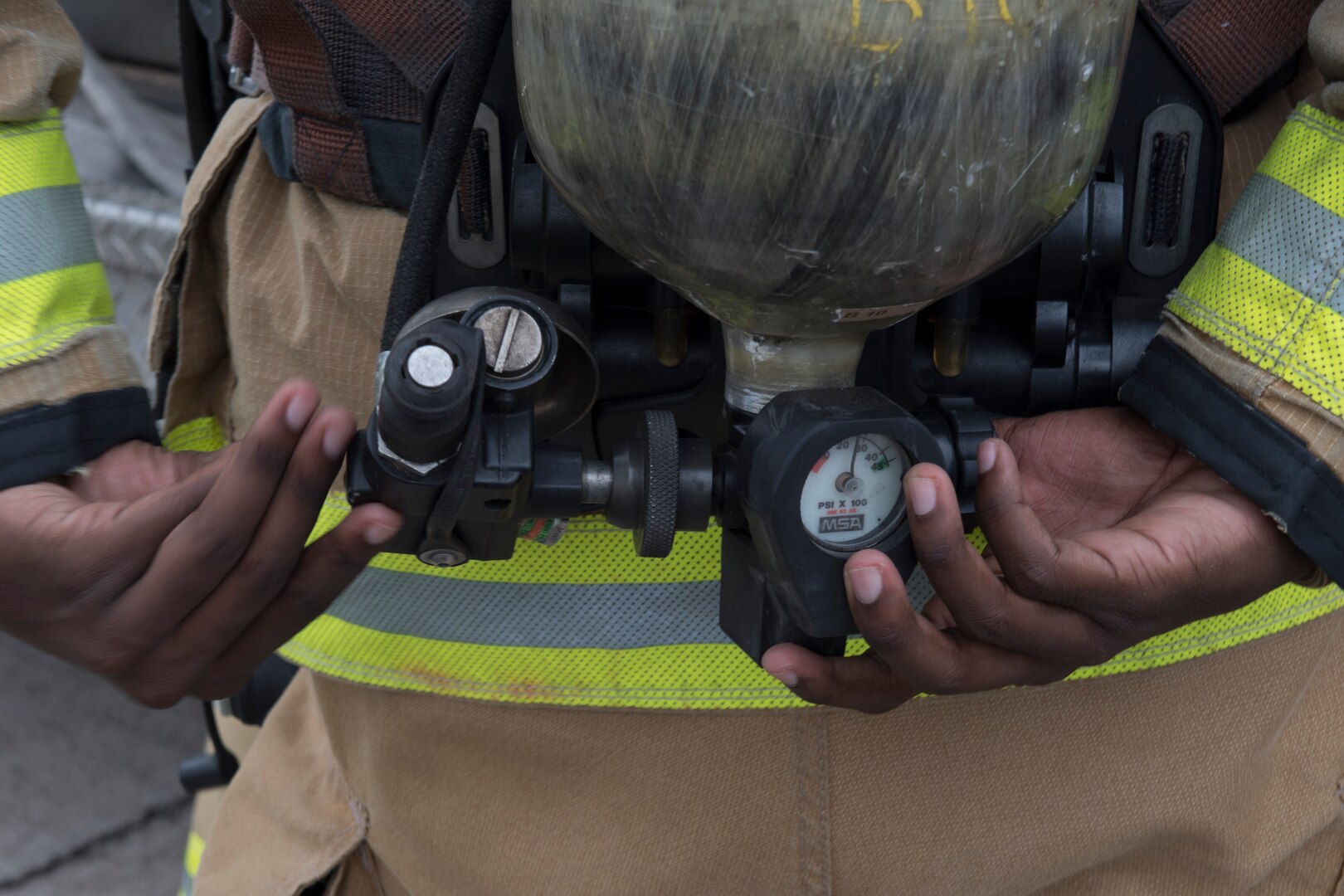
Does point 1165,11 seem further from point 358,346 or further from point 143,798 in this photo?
point 143,798

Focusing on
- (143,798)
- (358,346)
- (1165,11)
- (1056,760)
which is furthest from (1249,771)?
(143,798)

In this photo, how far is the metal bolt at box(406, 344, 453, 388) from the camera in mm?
625

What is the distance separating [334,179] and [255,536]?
0.29 metres

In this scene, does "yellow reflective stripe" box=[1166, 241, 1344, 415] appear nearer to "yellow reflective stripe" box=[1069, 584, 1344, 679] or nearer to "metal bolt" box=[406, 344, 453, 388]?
"yellow reflective stripe" box=[1069, 584, 1344, 679]

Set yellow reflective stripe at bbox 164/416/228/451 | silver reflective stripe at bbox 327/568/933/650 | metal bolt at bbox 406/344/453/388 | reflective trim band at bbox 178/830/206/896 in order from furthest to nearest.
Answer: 1. reflective trim band at bbox 178/830/206/896
2. yellow reflective stripe at bbox 164/416/228/451
3. silver reflective stripe at bbox 327/568/933/650
4. metal bolt at bbox 406/344/453/388

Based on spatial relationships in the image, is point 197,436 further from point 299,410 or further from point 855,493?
point 855,493

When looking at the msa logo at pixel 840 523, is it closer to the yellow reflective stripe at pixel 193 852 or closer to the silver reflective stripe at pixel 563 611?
the silver reflective stripe at pixel 563 611

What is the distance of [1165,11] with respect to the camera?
80 centimetres

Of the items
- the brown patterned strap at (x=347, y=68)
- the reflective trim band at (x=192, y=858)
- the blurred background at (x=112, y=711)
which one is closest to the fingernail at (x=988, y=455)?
the brown patterned strap at (x=347, y=68)

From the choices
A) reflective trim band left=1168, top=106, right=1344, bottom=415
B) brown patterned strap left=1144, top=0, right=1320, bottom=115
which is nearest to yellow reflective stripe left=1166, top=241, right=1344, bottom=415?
reflective trim band left=1168, top=106, right=1344, bottom=415

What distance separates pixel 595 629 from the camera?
959 mm

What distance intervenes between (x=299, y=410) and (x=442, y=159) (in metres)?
0.17

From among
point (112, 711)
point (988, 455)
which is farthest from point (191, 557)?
point (112, 711)

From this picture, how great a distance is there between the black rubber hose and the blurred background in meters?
1.87
